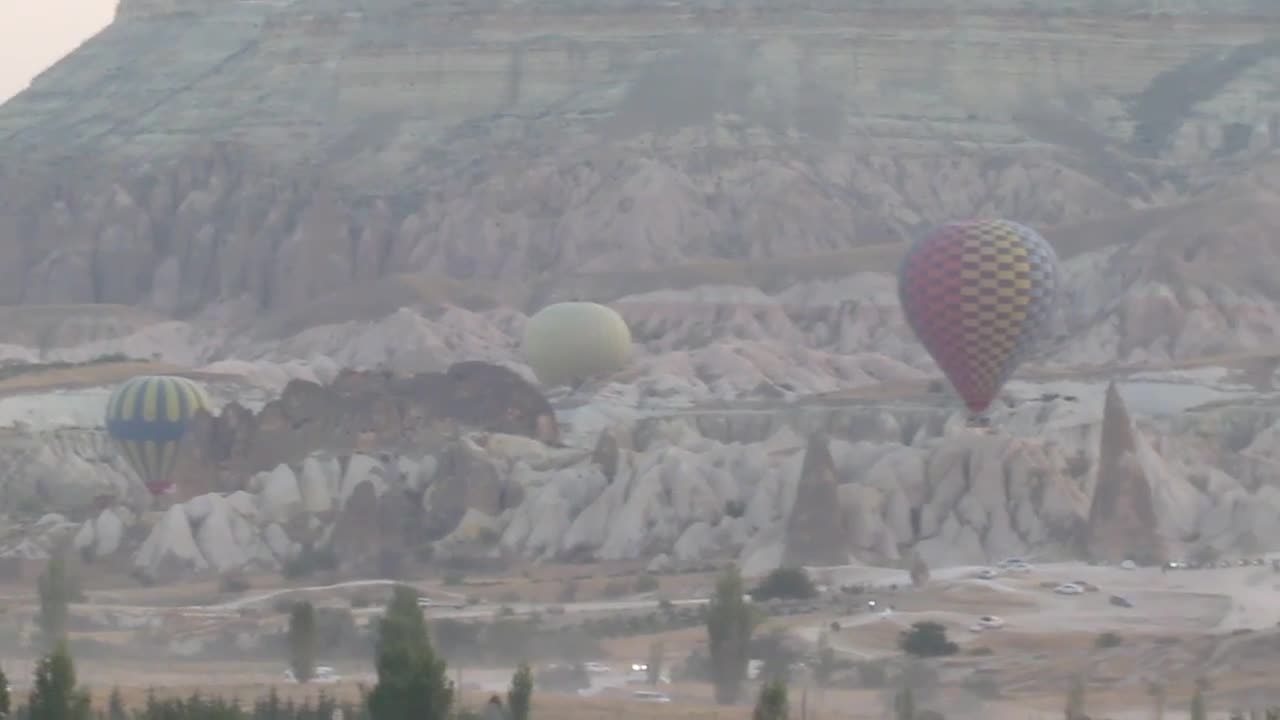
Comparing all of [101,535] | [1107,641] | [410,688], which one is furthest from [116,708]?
[101,535]

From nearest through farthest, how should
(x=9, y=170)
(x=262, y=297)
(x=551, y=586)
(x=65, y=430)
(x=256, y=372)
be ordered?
(x=551, y=586)
(x=65, y=430)
(x=256, y=372)
(x=262, y=297)
(x=9, y=170)

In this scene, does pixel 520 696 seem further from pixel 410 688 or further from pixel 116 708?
pixel 116 708

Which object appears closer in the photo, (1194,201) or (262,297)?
(1194,201)

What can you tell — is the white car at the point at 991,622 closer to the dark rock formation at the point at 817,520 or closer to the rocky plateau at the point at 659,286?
the rocky plateau at the point at 659,286

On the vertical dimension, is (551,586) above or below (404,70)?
below

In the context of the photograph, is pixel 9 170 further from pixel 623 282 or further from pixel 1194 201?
pixel 1194 201

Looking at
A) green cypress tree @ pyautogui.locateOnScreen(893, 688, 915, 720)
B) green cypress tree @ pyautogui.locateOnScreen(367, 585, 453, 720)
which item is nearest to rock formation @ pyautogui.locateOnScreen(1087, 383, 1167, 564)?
green cypress tree @ pyautogui.locateOnScreen(893, 688, 915, 720)

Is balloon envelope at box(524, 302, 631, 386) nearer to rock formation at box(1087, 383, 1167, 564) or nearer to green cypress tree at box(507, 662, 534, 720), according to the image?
rock formation at box(1087, 383, 1167, 564)

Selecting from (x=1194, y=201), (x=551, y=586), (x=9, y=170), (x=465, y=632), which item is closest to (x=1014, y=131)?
(x=1194, y=201)
